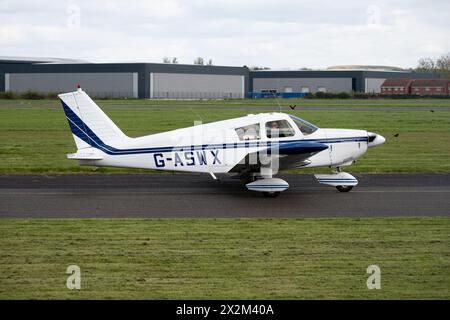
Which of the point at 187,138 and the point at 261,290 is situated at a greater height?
→ the point at 187,138

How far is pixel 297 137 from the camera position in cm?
1767

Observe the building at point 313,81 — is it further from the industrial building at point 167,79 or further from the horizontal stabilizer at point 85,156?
the horizontal stabilizer at point 85,156

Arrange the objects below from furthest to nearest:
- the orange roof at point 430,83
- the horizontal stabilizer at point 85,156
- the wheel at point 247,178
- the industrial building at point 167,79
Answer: the orange roof at point 430,83, the industrial building at point 167,79, the wheel at point 247,178, the horizontal stabilizer at point 85,156

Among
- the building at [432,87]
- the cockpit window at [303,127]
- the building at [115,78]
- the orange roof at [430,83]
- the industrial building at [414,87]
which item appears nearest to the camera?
the cockpit window at [303,127]

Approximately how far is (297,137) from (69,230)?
6.44 m

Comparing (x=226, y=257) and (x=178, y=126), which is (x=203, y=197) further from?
(x=178, y=126)

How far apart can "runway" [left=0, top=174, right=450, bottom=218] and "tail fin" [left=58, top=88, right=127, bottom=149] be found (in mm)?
1248

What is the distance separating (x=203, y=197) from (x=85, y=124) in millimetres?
3123

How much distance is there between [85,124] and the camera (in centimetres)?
1741

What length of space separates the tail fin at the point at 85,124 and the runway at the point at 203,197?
4.09ft

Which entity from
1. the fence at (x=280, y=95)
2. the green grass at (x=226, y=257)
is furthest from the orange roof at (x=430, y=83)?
the green grass at (x=226, y=257)

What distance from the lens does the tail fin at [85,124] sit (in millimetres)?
17406
